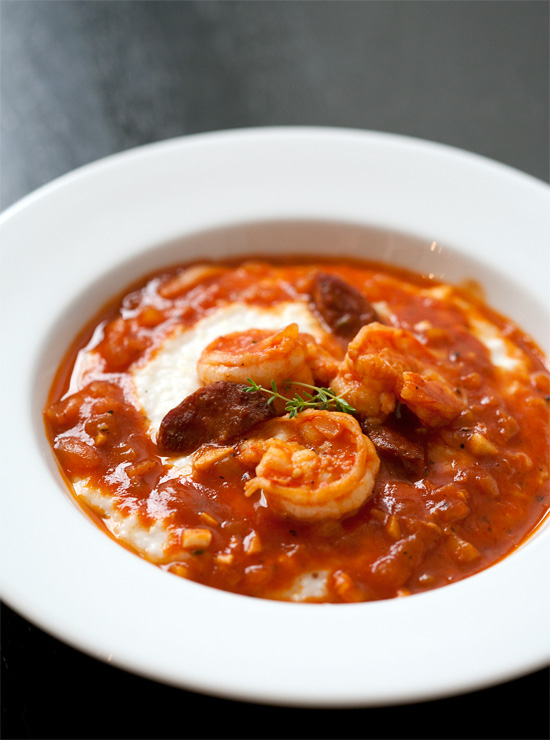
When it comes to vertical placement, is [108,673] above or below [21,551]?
below

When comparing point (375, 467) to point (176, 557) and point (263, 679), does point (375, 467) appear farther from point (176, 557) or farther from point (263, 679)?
point (263, 679)

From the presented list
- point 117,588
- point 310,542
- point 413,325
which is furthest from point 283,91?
point 117,588

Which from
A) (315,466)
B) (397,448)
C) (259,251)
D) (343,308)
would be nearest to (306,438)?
(315,466)

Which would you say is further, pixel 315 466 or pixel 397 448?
pixel 397 448

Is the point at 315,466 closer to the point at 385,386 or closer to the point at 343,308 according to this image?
the point at 385,386

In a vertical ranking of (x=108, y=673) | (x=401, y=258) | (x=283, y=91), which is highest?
(x=283, y=91)

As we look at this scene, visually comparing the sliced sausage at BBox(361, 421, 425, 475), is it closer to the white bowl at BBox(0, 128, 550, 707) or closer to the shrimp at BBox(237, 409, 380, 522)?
the shrimp at BBox(237, 409, 380, 522)
